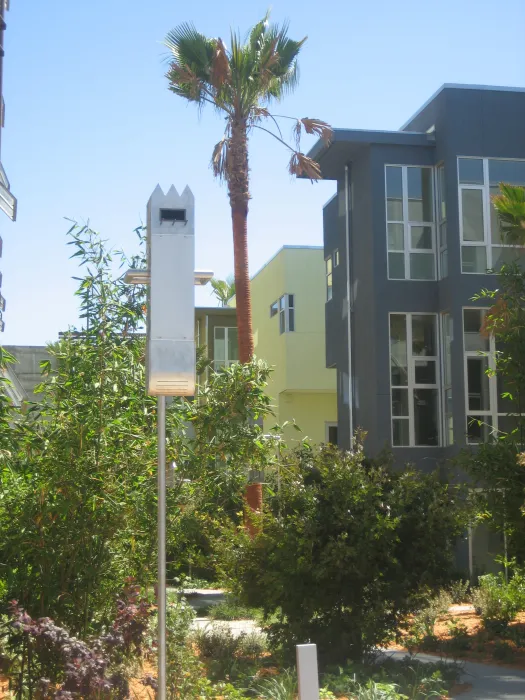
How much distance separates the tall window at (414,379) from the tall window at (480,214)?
5.97ft

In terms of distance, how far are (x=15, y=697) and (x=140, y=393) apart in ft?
8.88

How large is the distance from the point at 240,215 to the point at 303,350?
13.3 metres

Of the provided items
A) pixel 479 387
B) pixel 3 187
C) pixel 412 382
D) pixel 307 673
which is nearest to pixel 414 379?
pixel 412 382

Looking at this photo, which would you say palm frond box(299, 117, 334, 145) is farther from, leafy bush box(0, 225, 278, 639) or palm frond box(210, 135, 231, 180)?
leafy bush box(0, 225, 278, 639)

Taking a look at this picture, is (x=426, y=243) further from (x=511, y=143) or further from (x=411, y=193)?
(x=511, y=143)

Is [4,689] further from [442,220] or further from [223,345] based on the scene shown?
[223,345]

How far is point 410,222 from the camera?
22.1 meters

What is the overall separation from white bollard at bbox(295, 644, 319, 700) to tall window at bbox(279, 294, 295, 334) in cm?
2843

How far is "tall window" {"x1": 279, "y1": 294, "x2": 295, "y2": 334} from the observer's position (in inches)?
1320

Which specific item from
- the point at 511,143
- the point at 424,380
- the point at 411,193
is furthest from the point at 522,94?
the point at 424,380

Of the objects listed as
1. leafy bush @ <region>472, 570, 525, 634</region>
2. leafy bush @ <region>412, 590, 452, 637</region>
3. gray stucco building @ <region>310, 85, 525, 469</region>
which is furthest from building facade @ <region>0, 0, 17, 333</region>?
gray stucco building @ <region>310, 85, 525, 469</region>

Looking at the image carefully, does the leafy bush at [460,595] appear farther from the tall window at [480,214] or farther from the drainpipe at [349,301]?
the tall window at [480,214]

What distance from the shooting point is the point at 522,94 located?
21.8 metres

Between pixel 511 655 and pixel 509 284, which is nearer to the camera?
pixel 511 655
